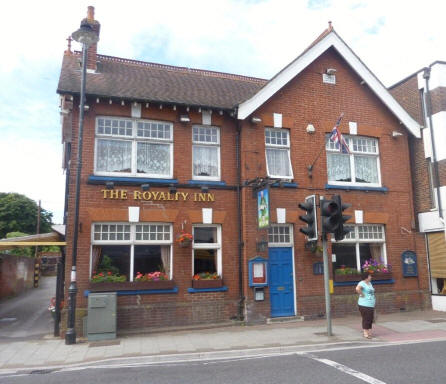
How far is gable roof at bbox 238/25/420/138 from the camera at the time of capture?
43.5ft

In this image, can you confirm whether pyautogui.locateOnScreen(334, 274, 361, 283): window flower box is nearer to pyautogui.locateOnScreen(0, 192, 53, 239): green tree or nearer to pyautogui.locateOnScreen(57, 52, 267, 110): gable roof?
pyautogui.locateOnScreen(57, 52, 267, 110): gable roof

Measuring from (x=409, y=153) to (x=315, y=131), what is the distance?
173 inches

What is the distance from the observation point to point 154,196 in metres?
12.4

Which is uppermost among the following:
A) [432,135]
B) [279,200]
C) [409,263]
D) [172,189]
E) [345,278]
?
[432,135]

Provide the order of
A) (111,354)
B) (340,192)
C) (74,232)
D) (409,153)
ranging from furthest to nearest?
(409,153), (340,192), (74,232), (111,354)

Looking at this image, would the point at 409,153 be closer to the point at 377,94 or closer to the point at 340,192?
the point at 377,94

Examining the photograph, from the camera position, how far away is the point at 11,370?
811cm

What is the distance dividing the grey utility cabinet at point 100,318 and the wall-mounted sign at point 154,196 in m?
2.87

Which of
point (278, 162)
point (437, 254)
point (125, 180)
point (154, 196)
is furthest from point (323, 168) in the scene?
point (125, 180)

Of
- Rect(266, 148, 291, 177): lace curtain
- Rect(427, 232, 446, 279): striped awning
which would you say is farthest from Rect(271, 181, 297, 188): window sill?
Rect(427, 232, 446, 279): striped awning

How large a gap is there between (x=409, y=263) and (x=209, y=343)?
838cm

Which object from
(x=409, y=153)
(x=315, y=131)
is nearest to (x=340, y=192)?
(x=315, y=131)

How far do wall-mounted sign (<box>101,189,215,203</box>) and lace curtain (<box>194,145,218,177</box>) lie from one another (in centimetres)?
79

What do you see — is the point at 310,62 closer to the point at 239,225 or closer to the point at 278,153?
the point at 278,153
